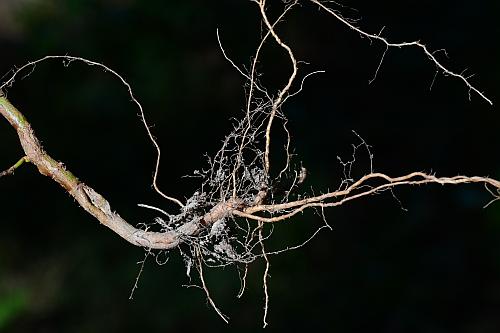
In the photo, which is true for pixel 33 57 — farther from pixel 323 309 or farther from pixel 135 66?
pixel 323 309

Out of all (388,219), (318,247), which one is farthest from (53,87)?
(388,219)

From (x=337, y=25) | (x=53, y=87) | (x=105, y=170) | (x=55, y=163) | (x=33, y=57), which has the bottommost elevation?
(x=55, y=163)

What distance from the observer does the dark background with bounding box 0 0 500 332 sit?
279cm

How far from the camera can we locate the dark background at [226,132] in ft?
9.14

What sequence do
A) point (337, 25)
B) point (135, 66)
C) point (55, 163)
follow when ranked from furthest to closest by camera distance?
1. point (337, 25)
2. point (135, 66)
3. point (55, 163)

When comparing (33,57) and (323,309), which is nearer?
(323,309)

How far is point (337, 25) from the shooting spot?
11.5ft

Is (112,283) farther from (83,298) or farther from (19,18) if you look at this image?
(19,18)

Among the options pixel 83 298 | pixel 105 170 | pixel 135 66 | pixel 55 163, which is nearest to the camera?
pixel 55 163

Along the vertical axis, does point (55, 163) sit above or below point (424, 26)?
below

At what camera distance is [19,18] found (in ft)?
11.7

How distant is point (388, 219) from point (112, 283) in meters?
1.12

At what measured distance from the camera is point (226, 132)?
3145 mm

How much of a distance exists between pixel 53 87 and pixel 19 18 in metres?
0.62
